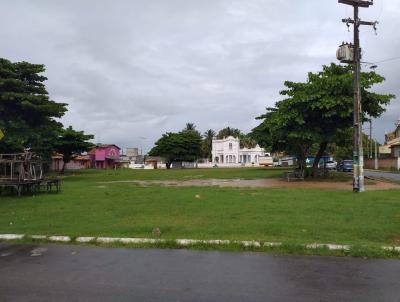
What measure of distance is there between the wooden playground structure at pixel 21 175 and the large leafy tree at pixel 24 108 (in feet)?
37.7

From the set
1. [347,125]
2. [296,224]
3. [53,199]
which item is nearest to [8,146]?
[53,199]

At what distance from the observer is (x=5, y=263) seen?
772 cm

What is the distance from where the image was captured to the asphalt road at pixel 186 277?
19.2ft

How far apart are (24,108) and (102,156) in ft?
215

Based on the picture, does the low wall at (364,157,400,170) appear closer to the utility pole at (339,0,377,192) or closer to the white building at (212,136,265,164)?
the white building at (212,136,265,164)

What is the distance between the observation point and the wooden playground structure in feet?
66.9

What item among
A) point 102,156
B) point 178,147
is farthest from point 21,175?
point 102,156

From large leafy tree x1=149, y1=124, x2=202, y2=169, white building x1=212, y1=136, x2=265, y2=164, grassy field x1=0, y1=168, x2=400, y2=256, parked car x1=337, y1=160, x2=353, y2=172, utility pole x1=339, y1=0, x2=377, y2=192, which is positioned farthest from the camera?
white building x1=212, y1=136, x2=265, y2=164

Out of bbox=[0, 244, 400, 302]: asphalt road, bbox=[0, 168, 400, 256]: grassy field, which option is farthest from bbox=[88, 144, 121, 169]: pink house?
bbox=[0, 244, 400, 302]: asphalt road

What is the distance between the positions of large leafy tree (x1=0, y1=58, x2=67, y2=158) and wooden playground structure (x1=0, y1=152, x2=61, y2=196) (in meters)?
11.5

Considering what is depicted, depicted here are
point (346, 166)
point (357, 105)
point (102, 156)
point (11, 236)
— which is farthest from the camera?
point (102, 156)

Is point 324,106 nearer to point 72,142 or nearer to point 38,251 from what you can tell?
point 38,251

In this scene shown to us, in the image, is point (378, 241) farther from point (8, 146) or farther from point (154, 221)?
point (8, 146)

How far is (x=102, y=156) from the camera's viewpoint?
98812 mm
